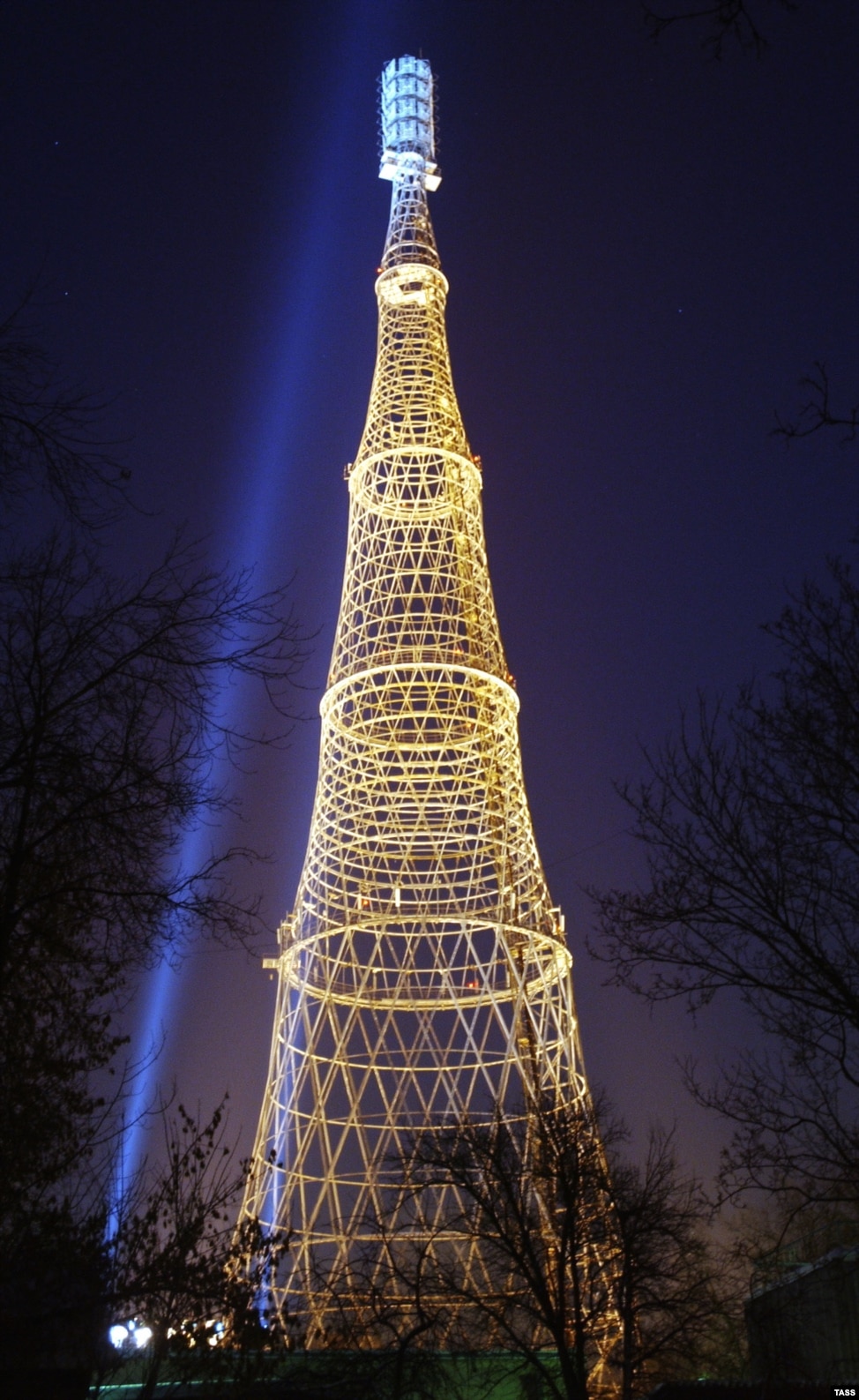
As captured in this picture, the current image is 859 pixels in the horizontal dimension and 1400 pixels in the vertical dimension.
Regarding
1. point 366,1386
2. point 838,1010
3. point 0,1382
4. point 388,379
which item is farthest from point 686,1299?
point 388,379

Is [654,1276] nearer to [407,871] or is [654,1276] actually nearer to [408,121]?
[407,871]

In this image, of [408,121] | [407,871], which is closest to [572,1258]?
[407,871]

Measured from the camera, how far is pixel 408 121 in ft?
117

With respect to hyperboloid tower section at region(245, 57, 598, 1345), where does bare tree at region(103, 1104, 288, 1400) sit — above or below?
below

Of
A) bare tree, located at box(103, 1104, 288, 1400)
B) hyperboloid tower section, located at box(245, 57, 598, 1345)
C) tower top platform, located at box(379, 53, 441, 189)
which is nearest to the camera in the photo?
bare tree, located at box(103, 1104, 288, 1400)

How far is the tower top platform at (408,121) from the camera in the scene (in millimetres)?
35125

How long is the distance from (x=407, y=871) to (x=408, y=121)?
2210 centimetres

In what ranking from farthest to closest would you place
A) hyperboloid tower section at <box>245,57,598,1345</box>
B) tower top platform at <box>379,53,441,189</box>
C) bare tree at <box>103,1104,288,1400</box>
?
tower top platform at <box>379,53,441,189</box> < hyperboloid tower section at <box>245,57,598,1345</box> < bare tree at <box>103,1104,288,1400</box>

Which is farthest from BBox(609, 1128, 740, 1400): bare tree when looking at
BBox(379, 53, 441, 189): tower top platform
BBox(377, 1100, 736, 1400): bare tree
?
BBox(379, 53, 441, 189): tower top platform

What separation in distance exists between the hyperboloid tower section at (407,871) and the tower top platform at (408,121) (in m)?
7.63

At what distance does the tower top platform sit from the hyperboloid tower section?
7.63 metres

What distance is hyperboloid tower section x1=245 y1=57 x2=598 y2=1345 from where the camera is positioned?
2464 centimetres

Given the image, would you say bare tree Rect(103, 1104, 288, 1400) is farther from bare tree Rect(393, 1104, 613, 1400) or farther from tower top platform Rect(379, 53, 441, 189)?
tower top platform Rect(379, 53, 441, 189)

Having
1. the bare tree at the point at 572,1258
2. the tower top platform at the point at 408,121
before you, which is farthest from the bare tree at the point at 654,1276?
the tower top platform at the point at 408,121
